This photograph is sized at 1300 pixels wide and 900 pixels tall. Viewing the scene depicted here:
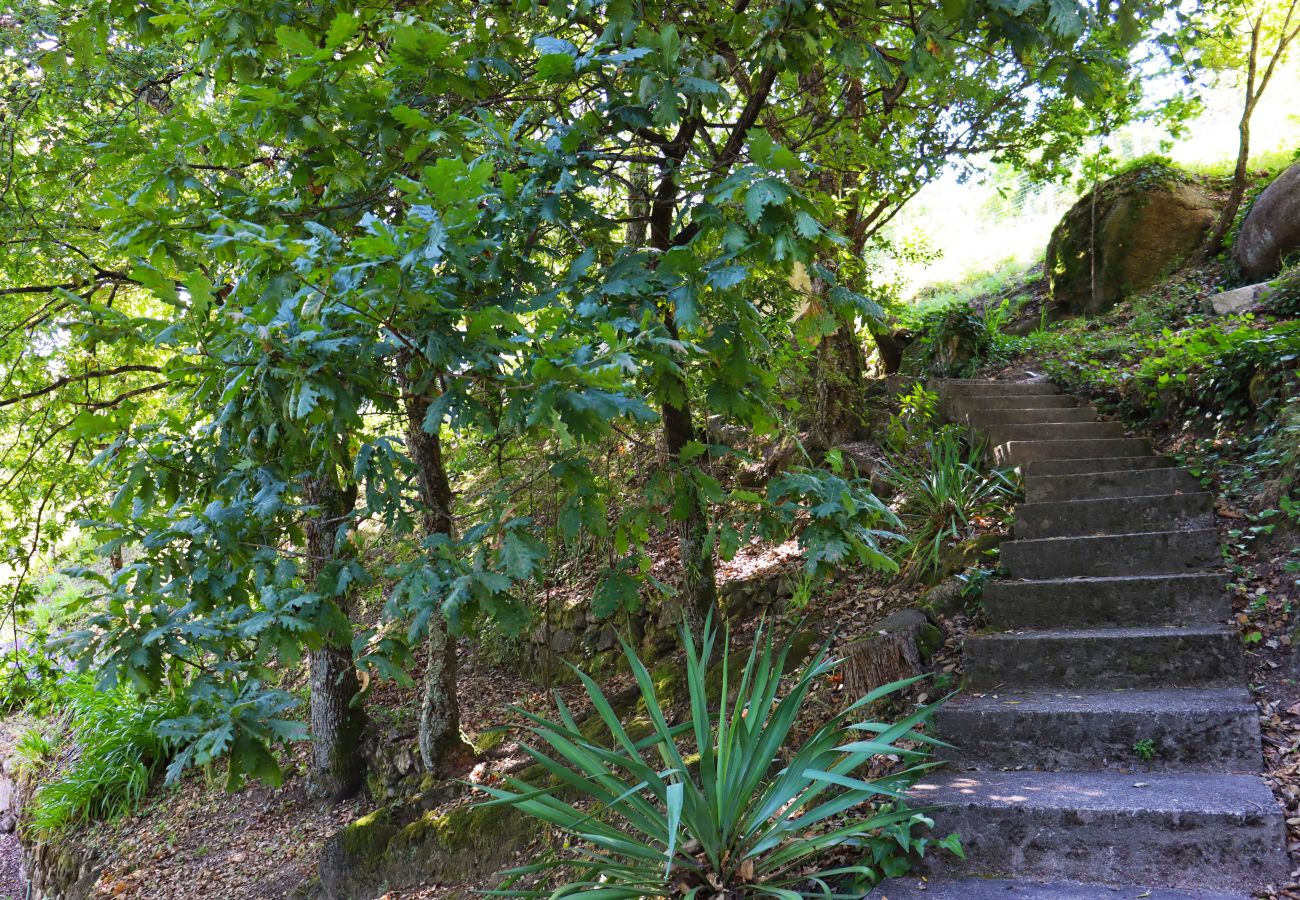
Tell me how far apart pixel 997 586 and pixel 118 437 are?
3.38m

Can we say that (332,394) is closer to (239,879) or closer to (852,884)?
(852,884)

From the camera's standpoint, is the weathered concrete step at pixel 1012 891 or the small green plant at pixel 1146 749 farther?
the small green plant at pixel 1146 749

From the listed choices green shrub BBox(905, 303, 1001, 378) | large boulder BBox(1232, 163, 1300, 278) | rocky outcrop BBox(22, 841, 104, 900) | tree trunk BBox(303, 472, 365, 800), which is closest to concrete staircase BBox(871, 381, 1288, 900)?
green shrub BBox(905, 303, 1001, 378)

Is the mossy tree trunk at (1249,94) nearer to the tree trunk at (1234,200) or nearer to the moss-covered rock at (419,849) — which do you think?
the tree trunk at (1234,200)

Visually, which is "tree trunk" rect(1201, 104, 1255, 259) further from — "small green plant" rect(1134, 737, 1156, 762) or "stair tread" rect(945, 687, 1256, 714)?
"small green plant" rect(1134, 737, 1156, 762)

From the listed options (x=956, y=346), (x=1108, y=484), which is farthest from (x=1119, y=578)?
(x=956, y=346)

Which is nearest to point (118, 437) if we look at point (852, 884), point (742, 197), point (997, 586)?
point (742, 197)

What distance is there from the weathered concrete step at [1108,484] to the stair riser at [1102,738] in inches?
68.3

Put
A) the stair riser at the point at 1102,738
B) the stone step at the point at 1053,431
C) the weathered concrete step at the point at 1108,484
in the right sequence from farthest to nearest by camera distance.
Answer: the stone step at the point at 1053,431 → the weathered concrete step at the point at 1108,484 → the stair riser at the point at 1102,738

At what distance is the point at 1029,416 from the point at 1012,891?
4.17 metres

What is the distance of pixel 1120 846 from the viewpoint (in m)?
2.43

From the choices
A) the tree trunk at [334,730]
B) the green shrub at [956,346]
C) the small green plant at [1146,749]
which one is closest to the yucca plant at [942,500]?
the small green plant at [1146,749]

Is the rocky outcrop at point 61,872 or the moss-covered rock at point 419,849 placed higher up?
the moss-covered rock at point 419,849

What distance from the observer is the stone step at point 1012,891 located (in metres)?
2.32
